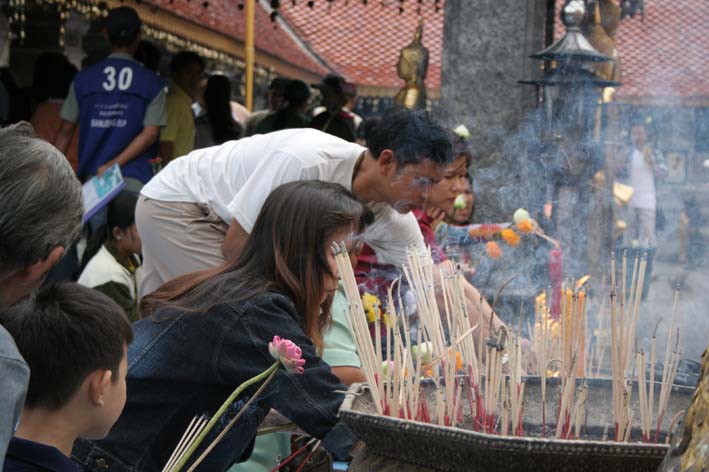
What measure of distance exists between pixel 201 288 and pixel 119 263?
6.63 feet

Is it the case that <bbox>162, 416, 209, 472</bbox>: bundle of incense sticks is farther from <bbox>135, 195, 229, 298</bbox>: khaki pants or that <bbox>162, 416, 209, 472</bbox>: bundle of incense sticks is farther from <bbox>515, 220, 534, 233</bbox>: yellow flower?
<bbox>515, 220, 534, 233</bbox>: yellow flower

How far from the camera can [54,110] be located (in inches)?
229

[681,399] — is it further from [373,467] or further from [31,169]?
[31,169]

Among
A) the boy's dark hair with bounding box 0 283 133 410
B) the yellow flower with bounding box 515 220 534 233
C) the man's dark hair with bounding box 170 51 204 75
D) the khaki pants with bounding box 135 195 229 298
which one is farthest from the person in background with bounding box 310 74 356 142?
the boy's dark hair with bounding box 0 283 133 410

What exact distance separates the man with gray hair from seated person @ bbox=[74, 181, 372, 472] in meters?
0.76

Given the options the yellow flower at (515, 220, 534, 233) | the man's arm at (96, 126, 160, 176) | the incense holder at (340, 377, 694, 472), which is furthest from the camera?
the man's arm at (96, 126, 160, 176)

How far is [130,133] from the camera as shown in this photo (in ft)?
17.5

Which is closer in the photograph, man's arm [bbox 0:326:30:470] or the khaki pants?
man's arm [bbox 0:326:30:470]

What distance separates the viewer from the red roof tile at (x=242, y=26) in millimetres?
7840

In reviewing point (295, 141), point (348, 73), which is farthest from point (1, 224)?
point (348, 73)

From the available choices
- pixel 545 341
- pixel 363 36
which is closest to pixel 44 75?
pixel 545 341

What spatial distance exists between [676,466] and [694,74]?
5.45 m

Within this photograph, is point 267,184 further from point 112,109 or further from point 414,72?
point 414,72

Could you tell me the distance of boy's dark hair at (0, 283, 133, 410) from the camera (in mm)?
1925
